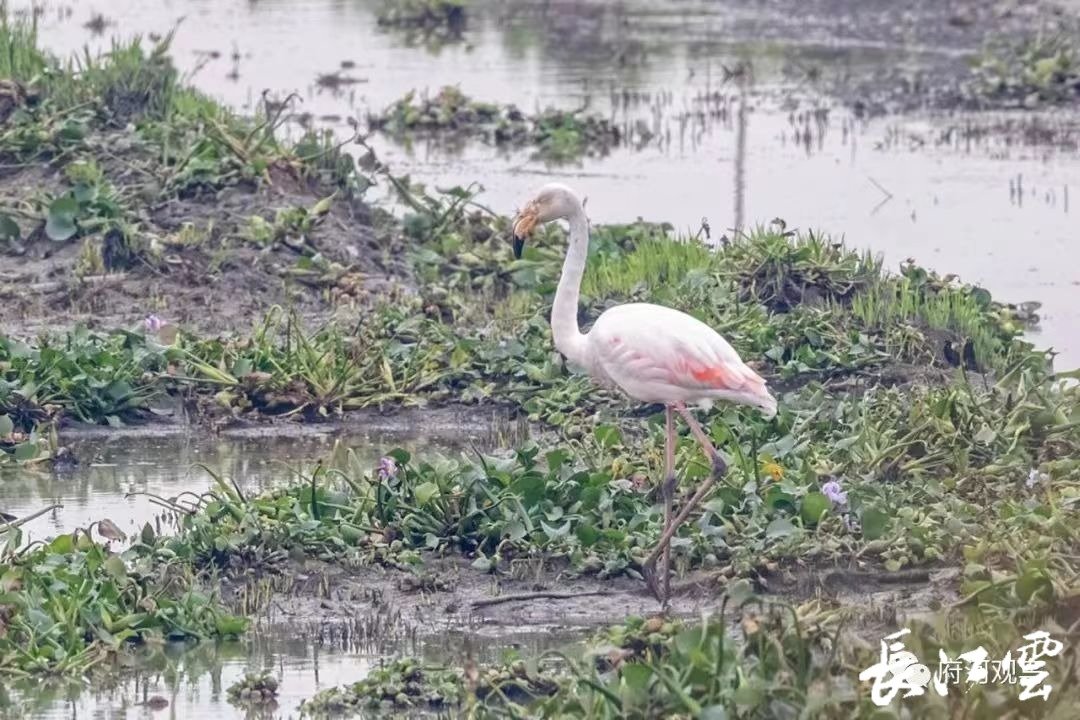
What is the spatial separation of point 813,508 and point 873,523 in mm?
213

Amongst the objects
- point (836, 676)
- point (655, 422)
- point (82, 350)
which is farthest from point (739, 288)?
point (836, 676)

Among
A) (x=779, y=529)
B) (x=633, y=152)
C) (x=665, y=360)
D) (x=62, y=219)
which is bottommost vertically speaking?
(x=633, y=152)

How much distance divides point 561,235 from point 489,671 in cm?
591

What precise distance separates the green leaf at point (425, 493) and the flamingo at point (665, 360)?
0.75m

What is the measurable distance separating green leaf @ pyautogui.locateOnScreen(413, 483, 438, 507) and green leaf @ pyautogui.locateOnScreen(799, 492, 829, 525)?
1.26m

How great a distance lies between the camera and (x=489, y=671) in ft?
20.7

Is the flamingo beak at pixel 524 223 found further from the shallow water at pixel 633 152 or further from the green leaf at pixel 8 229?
the green leaf at pixel 8 229

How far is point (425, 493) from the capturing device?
7.66 m

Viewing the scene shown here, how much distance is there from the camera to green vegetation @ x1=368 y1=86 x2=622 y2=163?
634 inches

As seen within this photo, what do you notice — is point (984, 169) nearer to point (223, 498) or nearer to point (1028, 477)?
point (1028, 477)

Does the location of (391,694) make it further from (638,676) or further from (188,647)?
(638,676)

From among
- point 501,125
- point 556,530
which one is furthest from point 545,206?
point 501,125

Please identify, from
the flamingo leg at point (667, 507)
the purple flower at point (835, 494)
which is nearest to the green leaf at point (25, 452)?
the flamingo leg at point (667, 507)

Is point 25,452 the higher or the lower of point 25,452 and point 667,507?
the lower
